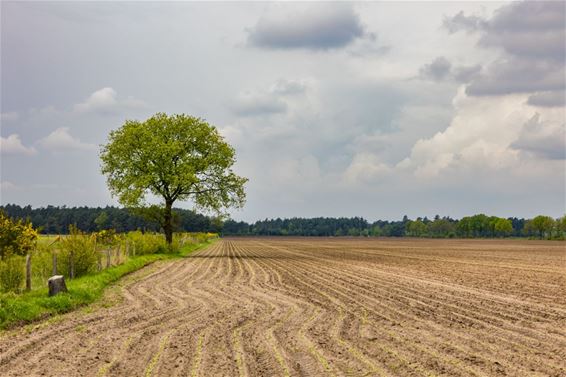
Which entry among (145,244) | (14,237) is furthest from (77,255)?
(145,244)

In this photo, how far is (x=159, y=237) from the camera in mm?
51094

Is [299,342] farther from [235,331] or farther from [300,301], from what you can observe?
[300,301]

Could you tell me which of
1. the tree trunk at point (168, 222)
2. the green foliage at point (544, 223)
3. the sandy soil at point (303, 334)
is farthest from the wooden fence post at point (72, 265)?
the green foliage at point (544, 223)

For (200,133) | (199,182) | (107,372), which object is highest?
(200,133)

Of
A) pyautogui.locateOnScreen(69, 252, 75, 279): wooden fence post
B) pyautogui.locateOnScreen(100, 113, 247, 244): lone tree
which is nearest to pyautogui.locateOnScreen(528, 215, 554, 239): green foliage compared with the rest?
pyautogui.locateOnScreen(100, 113, 247, 244): lone tree

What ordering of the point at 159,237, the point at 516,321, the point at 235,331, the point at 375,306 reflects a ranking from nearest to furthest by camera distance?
the point at 235,331 < the point at 516,321 < the point at 375,306 < the point at 159,237

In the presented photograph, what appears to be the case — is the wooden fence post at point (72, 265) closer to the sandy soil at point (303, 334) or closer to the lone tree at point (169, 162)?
the sandy soil at point (303, 334)

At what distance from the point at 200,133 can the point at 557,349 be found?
145 ft

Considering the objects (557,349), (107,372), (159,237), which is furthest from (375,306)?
(159,237)

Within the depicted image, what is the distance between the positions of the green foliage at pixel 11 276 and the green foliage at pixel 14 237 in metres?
10.9

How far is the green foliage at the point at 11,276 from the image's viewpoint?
19.6 m

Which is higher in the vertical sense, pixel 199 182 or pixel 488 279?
pixel 199 182

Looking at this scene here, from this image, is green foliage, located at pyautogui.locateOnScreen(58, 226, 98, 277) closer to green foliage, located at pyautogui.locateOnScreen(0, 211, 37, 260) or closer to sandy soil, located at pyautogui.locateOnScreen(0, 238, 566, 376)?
sandy soil, located at pyautogui.locateOnScreen(0, 238, 566, 376)

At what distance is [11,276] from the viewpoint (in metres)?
19.9
